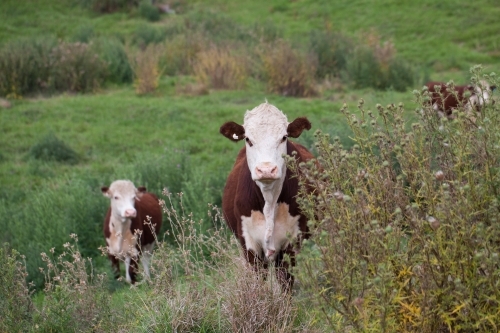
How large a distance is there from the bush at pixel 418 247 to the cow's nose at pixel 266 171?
2.77 feet

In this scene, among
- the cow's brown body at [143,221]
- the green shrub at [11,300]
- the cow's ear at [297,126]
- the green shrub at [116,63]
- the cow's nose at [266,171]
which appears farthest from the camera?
the green shrub at [116,63]

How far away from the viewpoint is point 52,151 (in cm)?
1509

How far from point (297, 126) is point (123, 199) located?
4392 millimetres

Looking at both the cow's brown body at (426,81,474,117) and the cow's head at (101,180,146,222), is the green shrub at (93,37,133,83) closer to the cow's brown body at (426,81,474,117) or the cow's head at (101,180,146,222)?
the cow's brown body at (426,81,474,117)

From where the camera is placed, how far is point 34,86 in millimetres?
20578

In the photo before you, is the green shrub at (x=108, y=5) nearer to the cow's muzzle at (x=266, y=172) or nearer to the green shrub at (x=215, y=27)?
the green shrub at (x=215, y=27)

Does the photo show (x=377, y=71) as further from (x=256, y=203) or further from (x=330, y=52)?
(x=256, y=203)

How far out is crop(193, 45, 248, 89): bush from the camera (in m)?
20.3

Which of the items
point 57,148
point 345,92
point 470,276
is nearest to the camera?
point 470,276

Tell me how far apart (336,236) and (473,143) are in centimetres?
101

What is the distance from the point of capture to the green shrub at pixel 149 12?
104ft

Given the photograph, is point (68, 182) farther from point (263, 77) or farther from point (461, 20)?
point (461, 20)

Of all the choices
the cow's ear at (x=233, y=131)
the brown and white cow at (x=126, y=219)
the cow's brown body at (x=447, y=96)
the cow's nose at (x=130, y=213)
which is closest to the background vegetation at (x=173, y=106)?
the cow's brown body at (x=447, y=96)

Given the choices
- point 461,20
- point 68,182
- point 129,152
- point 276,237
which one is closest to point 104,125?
point 129,152
